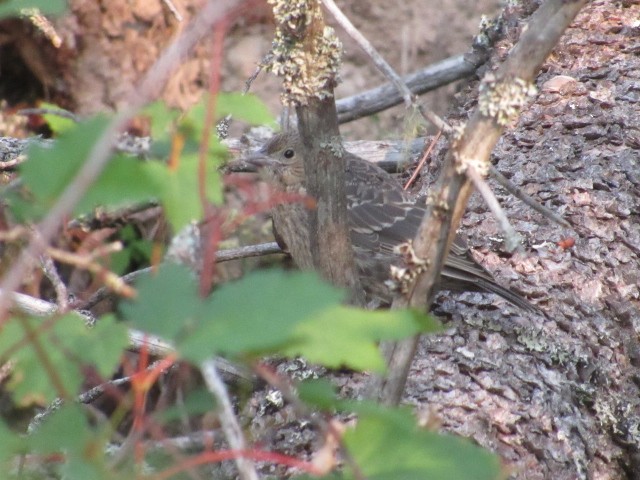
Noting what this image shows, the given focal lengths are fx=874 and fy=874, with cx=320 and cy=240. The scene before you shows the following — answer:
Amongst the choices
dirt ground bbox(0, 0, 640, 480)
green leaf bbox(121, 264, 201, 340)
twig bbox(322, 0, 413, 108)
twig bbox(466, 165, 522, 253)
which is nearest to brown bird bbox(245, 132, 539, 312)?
dirt ground bbox(0, 0, 640, 480)

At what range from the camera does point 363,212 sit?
4.36 m

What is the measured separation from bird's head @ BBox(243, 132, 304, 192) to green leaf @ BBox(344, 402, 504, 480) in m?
3.18

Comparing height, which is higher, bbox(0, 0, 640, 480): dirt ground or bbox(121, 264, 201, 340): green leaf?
bbox(121, 264, 201, 340): green leaf

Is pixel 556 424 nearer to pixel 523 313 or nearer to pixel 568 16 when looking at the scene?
pixel 523 313

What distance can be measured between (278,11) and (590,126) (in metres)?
2.01

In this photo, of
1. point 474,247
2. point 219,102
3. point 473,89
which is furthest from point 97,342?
point 473,89

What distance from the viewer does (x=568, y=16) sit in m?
1.85

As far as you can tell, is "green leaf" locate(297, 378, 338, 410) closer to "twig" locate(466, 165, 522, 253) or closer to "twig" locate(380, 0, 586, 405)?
"twig" locate(466, 165, 522, 253)

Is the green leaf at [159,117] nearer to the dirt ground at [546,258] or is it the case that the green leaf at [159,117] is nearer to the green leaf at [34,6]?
the green leaf at [34,6]

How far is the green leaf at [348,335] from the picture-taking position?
1176 millimetres

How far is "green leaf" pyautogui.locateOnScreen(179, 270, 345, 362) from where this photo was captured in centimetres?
108

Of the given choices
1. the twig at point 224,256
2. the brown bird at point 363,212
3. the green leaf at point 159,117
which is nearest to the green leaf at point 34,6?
the green leaf at point 159,117

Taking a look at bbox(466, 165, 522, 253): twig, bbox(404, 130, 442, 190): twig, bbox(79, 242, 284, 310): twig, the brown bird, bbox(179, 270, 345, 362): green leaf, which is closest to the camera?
bbox(179, 270, 345, 362): green leaf

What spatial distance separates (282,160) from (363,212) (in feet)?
1.58
